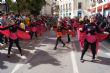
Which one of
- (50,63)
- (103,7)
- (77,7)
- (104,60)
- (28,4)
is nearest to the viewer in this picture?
(50,63)

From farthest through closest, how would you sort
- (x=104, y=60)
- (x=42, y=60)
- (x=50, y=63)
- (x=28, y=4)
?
1. (x=28, y=4)
2. (x=104, y=60)
3. (x=42, y=60)
4. (x=50, y=63)

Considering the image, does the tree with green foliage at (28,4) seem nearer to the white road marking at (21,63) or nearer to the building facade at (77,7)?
the white road marking at (21,63)

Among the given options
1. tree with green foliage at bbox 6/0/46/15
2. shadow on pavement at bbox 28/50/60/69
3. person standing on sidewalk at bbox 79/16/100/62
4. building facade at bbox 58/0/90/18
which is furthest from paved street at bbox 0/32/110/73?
building facade at bbox 58/0/90/18

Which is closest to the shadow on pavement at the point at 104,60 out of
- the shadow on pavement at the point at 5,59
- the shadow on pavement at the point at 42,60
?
the shadow on pavement at the point at 42,60

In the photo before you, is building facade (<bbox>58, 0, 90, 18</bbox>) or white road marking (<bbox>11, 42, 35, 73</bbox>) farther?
building facade (<bbox>58, 0, 90, 18</bbox>)

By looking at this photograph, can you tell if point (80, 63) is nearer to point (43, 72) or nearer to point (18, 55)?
point (43, 72)

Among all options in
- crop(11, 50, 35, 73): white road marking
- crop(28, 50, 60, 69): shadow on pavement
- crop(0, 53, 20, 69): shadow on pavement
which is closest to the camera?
crop(11, 50, 35, 73): white road marking

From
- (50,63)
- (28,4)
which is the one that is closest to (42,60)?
(50,63)

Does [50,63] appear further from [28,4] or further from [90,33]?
[28,4]

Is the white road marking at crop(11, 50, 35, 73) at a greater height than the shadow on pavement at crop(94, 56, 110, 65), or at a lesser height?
greater

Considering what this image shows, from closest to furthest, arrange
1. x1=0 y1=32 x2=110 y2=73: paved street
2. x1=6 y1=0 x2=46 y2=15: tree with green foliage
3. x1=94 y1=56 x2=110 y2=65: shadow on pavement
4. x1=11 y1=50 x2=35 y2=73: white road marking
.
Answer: x1=0 y1=32 x2=110 y2=73: paved street, x1=11 y1=50 x2=35 y2=73: white road marking, x1=94 y1=56 x2=110 y2=65: shadow on pavement, x1=6 y1=0 x2=46 y2=15: tree with green foliage

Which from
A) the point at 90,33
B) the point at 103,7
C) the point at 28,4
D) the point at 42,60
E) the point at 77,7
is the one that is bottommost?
the point at 77,7

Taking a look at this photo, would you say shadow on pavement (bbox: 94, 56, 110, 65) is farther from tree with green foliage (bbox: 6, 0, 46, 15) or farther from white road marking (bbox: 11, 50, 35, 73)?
tree with green foliage (bbox: 6, 0, 46, 15)

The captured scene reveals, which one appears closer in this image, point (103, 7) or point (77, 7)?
point (103, 7)
